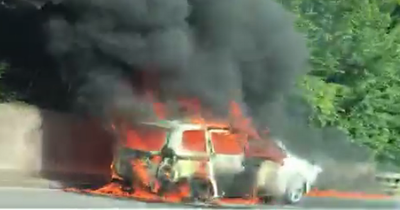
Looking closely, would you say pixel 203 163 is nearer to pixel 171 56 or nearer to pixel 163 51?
pixel 171 56

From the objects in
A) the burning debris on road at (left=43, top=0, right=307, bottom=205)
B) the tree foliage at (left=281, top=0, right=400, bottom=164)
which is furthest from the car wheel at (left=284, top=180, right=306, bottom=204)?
the tree foliage at (left=281, top=0, right=400, bottom=164)

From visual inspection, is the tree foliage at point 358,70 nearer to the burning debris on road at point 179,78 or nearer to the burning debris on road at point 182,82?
the burning debris on road at point 182,82

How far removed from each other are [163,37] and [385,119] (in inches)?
311

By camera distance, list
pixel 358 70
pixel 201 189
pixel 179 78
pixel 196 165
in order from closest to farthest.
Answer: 1. pixel 196 165
2. pixel 201 189
3. pixel 179 78
4. pixel 358 70

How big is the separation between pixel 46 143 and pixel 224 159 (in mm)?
5085

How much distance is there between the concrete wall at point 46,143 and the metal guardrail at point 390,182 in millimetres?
5595

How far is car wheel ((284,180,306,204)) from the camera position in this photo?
1273 centimetres

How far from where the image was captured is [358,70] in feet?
64.3

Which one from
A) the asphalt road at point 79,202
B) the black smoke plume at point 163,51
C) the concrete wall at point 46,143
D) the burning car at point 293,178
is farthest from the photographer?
the concrete wall at point 46,143

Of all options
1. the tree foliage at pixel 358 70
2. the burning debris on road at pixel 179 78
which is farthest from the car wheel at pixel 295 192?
the tree foliage at pixel 358 70

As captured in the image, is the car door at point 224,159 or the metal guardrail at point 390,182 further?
the metal guardrail at point 390,182

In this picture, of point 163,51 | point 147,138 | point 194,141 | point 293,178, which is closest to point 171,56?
point 163,51

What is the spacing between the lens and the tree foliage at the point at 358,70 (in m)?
18.7

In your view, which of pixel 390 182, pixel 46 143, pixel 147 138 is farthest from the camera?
pixel 390 182
